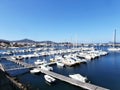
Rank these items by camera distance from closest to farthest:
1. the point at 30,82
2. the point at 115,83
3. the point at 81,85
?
the point at 81,85 → the point at 115,83 → the point at 30,82

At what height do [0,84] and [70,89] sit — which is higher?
[0,84]

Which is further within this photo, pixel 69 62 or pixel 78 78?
pixel 69 62

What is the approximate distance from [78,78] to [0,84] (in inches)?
521

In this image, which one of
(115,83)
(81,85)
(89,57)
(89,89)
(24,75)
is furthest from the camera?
(89,57)

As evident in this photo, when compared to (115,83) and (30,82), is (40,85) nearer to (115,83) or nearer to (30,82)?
(30,82)

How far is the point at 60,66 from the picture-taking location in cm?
4238

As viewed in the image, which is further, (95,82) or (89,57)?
(89,57)

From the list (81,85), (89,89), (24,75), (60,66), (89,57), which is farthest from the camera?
(89,57)

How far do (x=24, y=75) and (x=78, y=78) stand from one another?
43.9 ft

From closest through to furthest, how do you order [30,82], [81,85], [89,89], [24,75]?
1. [89,89]
2. [81,85]
3. [30,82]
4. [24,75]

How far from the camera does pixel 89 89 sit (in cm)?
2131

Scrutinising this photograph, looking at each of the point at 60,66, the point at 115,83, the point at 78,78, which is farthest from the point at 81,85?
the point at 60,66

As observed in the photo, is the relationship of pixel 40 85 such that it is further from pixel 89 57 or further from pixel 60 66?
pixel 89 57

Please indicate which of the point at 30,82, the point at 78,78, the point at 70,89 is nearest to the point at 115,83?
the point at 78,78
